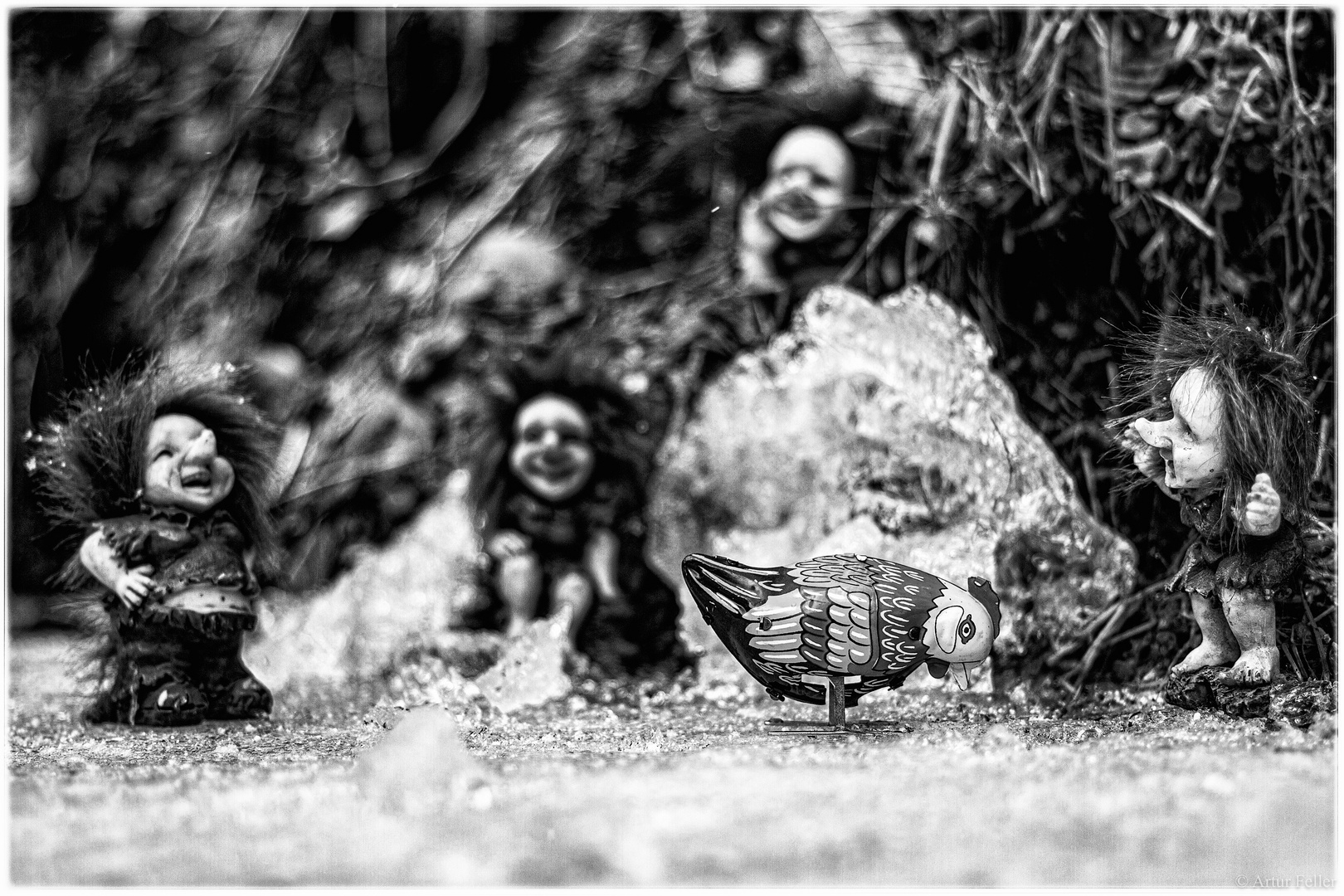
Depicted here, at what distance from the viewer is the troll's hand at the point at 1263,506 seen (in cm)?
133

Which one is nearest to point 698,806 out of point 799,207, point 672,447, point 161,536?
point 161,536

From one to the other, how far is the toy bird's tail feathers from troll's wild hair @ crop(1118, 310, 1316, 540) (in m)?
0.46

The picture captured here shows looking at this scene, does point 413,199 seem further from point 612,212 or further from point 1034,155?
point 1034,155

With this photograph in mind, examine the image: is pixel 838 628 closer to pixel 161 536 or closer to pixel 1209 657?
pixel 1209 657

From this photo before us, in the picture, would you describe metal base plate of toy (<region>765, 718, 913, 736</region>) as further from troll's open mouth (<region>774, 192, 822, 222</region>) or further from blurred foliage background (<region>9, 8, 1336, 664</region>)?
troll's open mouth (<region>774, 192, 822, 222</region>)

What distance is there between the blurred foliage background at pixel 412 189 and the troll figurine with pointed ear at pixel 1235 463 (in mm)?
524

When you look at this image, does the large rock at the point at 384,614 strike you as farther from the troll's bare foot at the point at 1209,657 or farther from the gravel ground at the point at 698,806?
the troll's bare foot at the point at 1209,657

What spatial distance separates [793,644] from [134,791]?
2.12ft

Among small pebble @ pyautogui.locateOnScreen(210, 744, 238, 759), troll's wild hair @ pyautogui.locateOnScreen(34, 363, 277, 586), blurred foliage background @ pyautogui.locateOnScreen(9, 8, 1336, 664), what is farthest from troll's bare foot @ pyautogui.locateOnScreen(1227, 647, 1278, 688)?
troll's wild hair @ pyautogui.locateOnScreen(34, 363, 277, 586)

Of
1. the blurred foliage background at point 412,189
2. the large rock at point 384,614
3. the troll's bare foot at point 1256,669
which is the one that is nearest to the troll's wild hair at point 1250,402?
the troll's bare foot at point 1256,669

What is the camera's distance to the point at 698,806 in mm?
1093

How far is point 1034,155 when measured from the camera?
1780 mm

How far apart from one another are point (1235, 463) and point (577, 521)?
0.95m

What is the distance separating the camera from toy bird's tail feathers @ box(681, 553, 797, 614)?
4.50ft
